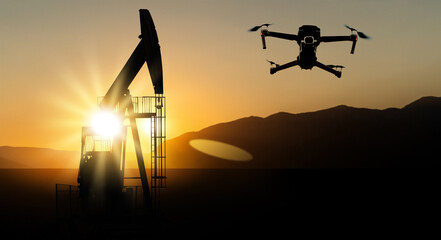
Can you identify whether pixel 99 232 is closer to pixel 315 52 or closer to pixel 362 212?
pixel 315 52

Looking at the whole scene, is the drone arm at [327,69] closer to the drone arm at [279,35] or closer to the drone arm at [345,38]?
the drone arm at [345,38]

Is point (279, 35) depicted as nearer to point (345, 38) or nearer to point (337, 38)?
point (337, 38)

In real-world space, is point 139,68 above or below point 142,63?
below

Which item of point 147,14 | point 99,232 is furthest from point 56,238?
point 147,14

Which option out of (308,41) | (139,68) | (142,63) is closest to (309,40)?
(308,41)

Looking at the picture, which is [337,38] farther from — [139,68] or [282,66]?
[139,68]

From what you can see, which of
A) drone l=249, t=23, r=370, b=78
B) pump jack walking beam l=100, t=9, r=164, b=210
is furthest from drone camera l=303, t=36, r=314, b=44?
pump jack walking beam l=100, t=9, r=164, b=210

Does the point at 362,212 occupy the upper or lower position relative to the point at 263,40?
lower

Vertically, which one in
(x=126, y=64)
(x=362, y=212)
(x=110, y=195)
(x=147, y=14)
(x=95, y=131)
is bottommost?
(x=362, y=212)

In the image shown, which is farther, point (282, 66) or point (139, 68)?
point (282, 66)
